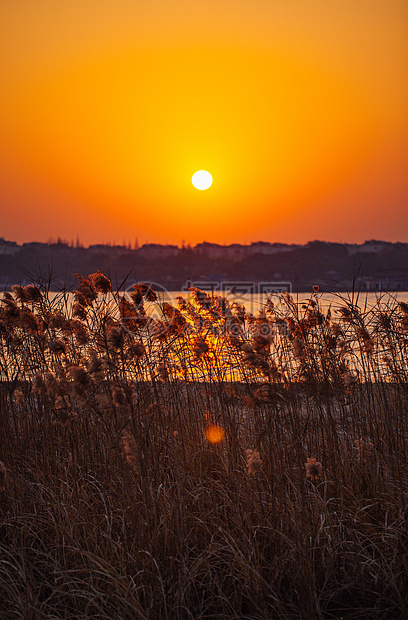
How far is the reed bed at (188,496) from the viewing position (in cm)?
242

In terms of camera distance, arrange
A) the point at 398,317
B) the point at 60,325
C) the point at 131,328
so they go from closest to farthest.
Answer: the point at 131,328
the point at 60,325
the point at 398,317

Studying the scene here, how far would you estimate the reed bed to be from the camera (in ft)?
7.93

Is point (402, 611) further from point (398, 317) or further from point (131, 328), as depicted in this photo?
point (398, 317)

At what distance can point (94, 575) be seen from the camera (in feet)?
8.41

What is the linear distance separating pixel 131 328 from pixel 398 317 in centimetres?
300

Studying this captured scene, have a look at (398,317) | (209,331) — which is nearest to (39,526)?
(209,331)

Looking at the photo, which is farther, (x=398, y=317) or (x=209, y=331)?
(x=398, y=317)

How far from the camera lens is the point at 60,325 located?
3.80m

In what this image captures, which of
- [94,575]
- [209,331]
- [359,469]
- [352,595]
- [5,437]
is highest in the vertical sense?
[209,331]

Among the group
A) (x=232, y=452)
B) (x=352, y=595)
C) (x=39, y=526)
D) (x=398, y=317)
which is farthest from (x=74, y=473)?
(x=398, y=317)

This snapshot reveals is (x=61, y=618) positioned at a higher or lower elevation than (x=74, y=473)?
lower

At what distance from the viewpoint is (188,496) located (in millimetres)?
3273

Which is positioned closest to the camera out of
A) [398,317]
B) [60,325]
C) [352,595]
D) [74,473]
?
[352,595]

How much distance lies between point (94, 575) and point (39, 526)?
2.37ft
